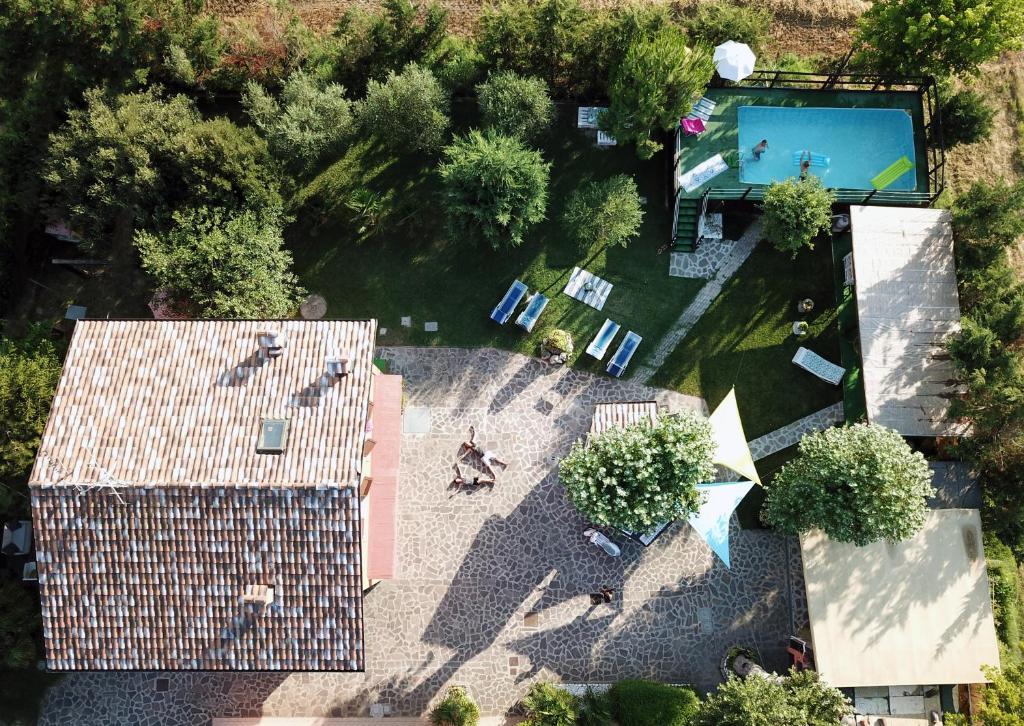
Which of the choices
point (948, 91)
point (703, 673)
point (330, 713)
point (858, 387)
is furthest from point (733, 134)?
point (330, 713)

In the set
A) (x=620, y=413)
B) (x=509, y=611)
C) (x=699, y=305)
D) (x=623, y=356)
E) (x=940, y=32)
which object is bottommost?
(x=509, y=611)

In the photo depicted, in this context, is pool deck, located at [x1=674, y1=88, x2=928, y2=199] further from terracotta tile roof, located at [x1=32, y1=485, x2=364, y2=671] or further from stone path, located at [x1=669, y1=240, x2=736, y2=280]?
terracotta tile roof, located at [x1=32, y1=485, x2=364, y2=671]

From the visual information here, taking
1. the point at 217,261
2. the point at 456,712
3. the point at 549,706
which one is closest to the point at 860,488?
the point at 549,706

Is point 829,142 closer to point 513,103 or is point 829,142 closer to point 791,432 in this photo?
point 791,432

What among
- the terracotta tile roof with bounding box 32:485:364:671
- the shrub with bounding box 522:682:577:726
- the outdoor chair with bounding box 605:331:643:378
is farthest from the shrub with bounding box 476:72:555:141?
the shrub with bounding box 522:682:577:726

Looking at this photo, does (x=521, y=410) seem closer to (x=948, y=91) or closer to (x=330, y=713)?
(x=330, y=713)

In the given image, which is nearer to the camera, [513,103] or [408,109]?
[513,103]
